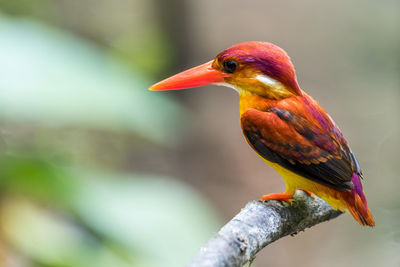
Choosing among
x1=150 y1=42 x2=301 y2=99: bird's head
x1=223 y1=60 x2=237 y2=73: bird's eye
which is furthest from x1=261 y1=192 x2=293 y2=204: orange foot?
x1=223 y1=60 x2=237 y2=73: bird's eye

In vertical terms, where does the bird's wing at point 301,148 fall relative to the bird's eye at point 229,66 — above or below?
below

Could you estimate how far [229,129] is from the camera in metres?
7.62

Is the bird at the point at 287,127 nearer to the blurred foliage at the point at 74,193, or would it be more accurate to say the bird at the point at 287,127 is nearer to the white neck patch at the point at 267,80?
the white neck patch at the point at 267,80

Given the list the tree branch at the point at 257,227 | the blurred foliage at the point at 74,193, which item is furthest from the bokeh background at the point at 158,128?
the tree branch at the point at 257,227

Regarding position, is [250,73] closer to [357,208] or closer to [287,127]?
[287,127]

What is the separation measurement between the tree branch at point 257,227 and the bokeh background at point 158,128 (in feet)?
4.69

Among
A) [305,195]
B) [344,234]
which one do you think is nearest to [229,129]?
[344,234]

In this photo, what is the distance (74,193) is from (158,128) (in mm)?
1350

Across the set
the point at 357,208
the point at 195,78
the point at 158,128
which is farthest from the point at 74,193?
the point at 357,208

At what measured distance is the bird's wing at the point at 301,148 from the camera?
1727 mm

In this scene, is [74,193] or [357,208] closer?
[357,208]

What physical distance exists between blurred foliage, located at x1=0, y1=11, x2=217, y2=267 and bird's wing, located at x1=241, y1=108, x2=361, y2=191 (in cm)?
166

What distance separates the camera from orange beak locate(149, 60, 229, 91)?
5.69 ft

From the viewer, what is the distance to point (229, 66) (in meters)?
1.83
